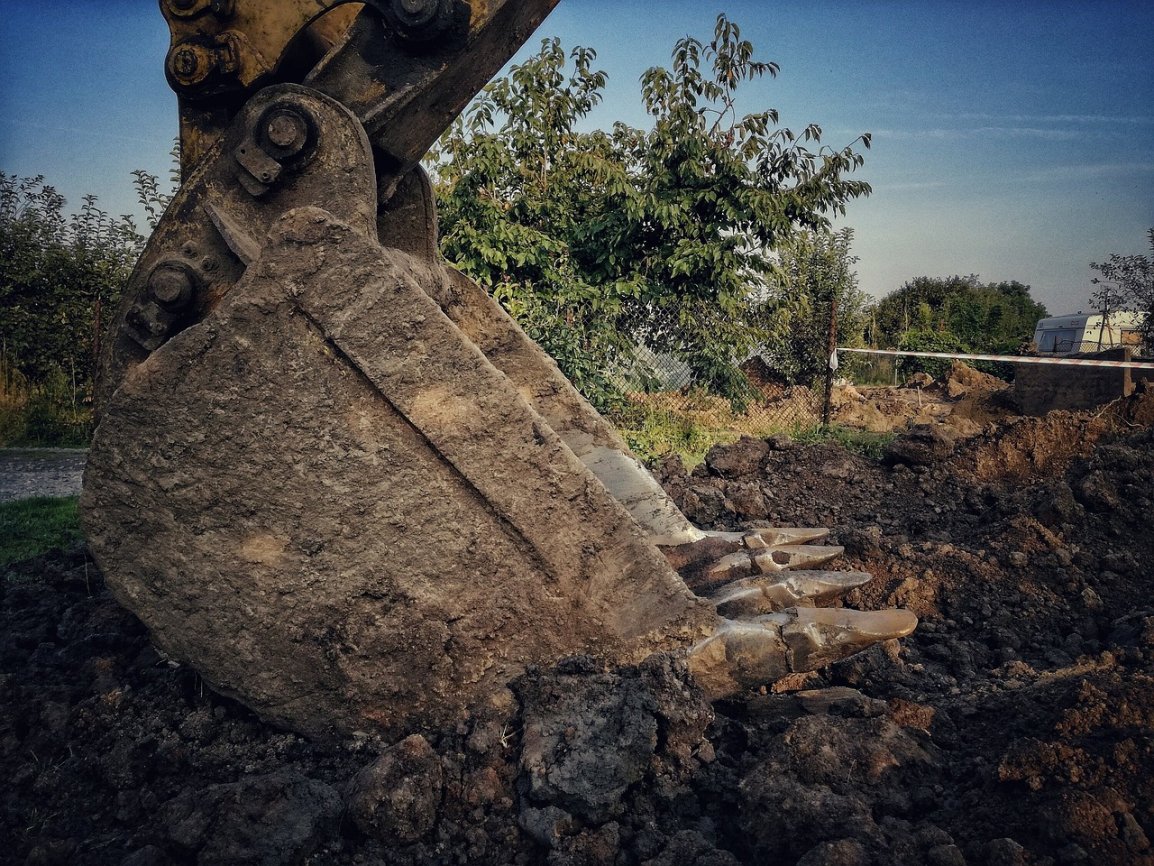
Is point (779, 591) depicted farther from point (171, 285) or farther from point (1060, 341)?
point (1060, 341)

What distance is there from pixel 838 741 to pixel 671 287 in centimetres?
902

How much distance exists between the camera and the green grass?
5027mm

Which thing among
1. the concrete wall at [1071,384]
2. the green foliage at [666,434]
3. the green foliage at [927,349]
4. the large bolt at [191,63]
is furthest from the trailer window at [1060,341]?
the large bolt at [191,63]

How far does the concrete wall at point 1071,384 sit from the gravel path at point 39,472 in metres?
11.5

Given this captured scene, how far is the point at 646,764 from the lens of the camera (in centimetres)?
202

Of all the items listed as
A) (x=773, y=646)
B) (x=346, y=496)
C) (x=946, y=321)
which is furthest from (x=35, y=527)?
(x=946, y=321)

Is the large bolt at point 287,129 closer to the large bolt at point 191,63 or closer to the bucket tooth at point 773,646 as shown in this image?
the large bolt at point 191,63

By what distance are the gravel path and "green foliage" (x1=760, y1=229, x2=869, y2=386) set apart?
9190 mm

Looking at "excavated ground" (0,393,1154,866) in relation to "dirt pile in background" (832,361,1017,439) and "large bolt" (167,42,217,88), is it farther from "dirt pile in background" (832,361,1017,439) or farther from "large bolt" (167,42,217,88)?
"dirt pile in background" (832,361,1017,439)

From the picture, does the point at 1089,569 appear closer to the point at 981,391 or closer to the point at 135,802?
the point at 135,802

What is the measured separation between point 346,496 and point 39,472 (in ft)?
27.5

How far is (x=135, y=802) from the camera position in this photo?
2166 mm

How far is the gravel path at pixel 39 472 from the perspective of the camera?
7.34 m

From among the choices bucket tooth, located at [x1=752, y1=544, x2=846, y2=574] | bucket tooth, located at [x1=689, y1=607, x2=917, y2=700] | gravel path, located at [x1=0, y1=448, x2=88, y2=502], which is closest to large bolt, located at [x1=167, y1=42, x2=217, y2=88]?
bucket tooth, located at [x1=689, y1=607, x2=917, y2=700]
